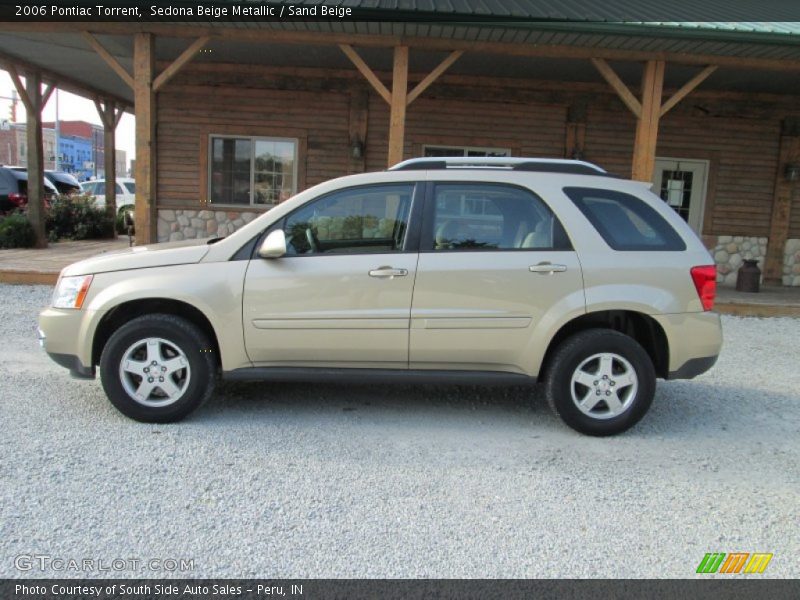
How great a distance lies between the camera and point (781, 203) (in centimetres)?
1194

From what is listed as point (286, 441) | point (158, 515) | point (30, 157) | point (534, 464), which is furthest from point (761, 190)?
point (30, 157)

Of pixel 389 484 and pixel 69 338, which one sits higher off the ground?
pixel 69 338

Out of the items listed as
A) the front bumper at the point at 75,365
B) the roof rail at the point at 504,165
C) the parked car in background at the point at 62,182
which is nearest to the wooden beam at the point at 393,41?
the roof rail at the point at 504,165

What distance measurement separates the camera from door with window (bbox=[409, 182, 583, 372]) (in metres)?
4.04

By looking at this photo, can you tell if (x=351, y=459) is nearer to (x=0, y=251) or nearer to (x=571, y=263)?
(x=571, y=263)

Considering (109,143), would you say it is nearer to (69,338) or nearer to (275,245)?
(69,338)

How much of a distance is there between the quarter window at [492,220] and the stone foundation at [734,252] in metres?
9.32

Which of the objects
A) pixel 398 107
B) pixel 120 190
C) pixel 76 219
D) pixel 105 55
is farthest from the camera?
pixel 120 190

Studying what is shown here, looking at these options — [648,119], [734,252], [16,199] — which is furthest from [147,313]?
[16,199]

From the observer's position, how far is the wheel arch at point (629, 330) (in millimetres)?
4191

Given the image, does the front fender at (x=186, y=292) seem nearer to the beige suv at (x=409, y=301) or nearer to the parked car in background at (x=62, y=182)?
the beige suv at (x=409, y=301)

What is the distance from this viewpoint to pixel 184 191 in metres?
12.0

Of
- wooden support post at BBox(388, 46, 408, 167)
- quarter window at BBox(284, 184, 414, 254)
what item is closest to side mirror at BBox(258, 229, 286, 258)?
quarter window at BBox(284, 184, 414, 254)

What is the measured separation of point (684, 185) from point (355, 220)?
9.91 meters
